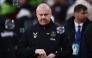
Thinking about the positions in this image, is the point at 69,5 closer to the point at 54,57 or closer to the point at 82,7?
the point at 82,7

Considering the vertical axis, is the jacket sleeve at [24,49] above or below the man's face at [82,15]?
below

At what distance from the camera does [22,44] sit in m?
7.63

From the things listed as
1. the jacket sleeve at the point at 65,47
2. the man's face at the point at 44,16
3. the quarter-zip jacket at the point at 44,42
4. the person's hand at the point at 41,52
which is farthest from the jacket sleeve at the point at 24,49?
the jacket sleeve at the point at 65,47

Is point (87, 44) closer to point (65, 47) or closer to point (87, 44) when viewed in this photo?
point (87, 44)

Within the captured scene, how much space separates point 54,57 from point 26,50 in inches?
20.2

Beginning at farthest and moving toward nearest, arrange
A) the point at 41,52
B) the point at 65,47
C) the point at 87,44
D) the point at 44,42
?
the point at 87,44, the point at 65,47, the point at 44,42, the point at 41,52

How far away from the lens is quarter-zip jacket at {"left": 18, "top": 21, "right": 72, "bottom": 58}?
7.50 meters

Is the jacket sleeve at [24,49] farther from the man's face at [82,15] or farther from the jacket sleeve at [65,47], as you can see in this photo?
the man's face at [82,15]

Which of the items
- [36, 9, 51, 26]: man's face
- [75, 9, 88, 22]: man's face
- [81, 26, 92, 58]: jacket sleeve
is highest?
[36, 9, 51, 26]: man's face

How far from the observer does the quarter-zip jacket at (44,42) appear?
295 inches

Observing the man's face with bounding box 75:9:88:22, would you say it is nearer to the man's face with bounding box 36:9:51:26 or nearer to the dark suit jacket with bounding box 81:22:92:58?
the dark suit jacket with bounding box 81:22:92:58

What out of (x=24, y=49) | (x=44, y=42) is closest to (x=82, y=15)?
(x=44, y=42)

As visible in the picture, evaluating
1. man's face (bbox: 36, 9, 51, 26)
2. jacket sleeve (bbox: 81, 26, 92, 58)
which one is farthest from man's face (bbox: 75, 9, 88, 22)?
man's face (bbox: 36, 9, 51, 26)

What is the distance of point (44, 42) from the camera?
24.6ft
